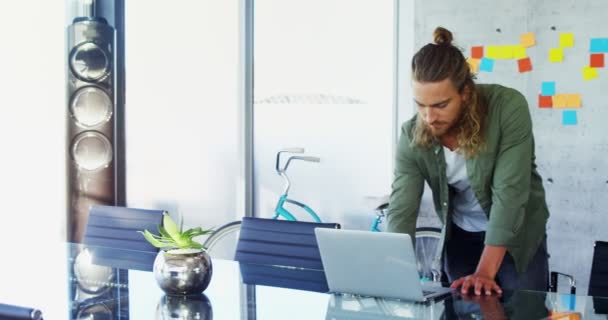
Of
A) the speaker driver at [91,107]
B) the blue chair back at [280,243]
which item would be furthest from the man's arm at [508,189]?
the speaker driver at [91,107]

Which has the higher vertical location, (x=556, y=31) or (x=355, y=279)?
(x=556, y=31)

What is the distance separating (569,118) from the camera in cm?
376

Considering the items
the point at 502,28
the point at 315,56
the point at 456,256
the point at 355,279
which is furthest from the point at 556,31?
the point at 355,279

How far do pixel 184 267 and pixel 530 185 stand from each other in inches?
42.1

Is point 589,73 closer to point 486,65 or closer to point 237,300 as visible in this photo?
point 486,65

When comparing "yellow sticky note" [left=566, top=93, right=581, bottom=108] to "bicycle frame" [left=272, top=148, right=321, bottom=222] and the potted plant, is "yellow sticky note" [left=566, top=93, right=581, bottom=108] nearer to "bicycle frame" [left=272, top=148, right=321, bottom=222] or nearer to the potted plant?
"bicycle frame" [left=272, top=148, right=321, bottom=222]

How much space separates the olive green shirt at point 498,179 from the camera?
7.17 feet

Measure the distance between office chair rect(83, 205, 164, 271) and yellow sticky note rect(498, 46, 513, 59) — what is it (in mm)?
1949

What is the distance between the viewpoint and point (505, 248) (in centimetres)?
220

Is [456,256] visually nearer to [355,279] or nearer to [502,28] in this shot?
[355,279]

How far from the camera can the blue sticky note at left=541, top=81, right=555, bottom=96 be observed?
3787 mm

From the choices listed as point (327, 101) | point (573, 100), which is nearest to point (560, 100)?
point (573, 100)

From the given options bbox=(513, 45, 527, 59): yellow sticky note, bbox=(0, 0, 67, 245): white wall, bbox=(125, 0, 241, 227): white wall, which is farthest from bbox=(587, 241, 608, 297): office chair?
bbox=(0, 0, 67, 245): white wall

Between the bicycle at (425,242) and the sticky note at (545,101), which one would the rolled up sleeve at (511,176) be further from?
the bicycle at (425,242)
